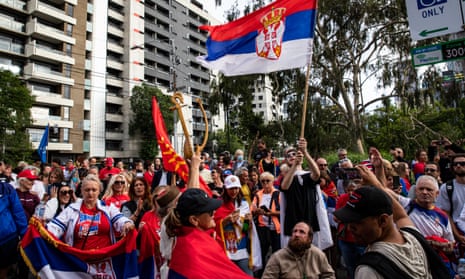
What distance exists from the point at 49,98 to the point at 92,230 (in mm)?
34752

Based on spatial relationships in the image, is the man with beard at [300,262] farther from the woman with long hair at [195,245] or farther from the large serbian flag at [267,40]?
the large serbian flag at [267,40]

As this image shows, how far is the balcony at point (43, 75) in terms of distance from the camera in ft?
104

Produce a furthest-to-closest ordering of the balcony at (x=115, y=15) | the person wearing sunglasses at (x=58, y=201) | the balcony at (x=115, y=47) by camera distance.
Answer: the balcony at (x=115, y=15)
the balcony at (x=115, y=47)
the person wearing sunglasses at (x=58, y=201)

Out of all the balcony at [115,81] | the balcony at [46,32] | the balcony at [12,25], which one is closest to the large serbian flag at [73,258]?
the balcony at [12,25]

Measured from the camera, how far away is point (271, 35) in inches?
241

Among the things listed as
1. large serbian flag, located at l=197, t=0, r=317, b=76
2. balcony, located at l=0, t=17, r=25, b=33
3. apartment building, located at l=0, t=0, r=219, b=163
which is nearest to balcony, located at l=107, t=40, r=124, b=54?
apartment building, located at l=0, t=0, r=219, b=163

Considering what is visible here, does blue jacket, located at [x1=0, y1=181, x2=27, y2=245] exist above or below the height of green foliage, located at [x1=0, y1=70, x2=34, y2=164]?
below

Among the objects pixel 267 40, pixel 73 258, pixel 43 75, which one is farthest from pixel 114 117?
pixel 73 258

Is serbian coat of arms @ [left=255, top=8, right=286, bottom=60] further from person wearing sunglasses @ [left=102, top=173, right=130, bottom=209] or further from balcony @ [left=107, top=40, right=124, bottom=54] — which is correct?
balcony @ [left=107, top=40, right=124, bottom=54]

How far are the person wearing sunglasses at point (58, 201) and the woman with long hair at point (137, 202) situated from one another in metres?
0.81

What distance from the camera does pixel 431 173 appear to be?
5.11 m

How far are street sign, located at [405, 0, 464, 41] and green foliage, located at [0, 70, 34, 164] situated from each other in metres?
27.5

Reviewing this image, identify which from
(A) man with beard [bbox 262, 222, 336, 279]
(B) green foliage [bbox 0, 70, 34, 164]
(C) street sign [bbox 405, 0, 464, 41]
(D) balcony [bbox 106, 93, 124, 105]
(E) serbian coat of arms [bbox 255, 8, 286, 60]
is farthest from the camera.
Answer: (D) balcony [bbox 106, 93, 124, 105]

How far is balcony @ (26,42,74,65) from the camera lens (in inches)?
1254
